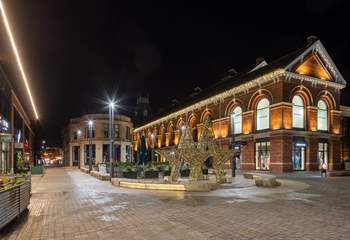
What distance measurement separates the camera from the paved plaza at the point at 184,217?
8484 millimetres

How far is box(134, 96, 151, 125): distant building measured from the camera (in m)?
101

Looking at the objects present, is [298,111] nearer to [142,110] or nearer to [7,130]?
[7,130]

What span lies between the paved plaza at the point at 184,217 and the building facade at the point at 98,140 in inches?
2102

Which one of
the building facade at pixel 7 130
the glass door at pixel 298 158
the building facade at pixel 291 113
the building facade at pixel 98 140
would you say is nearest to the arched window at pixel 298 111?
the building facade at pixel 291 113

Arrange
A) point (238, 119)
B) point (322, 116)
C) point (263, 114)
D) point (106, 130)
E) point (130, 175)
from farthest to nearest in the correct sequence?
point (106, 130) < point (238, 119) < point (322, 116) < point (263, 114) < point (130, 175)

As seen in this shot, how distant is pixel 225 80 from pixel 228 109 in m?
10.3

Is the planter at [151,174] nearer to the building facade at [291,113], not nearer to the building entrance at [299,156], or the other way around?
the building facade at [291,113]

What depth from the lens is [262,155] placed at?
3944 centimetres

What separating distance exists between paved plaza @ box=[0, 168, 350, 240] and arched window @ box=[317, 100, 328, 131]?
26.3 meters

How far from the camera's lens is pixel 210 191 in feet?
58.2

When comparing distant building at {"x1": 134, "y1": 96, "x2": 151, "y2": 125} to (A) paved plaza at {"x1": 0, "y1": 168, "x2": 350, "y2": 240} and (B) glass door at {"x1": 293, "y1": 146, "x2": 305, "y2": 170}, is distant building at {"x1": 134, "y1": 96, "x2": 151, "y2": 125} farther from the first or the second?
(A) paved plaza at {"x1": 0, "y1": 168, "x2": 350, "y2": 240}

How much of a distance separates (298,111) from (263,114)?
378 cm

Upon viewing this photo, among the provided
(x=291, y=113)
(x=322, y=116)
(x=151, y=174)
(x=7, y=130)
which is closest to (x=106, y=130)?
(x=291, y=113)

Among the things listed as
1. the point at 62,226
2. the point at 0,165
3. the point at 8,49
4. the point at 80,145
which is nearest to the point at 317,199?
the point at 62,226
